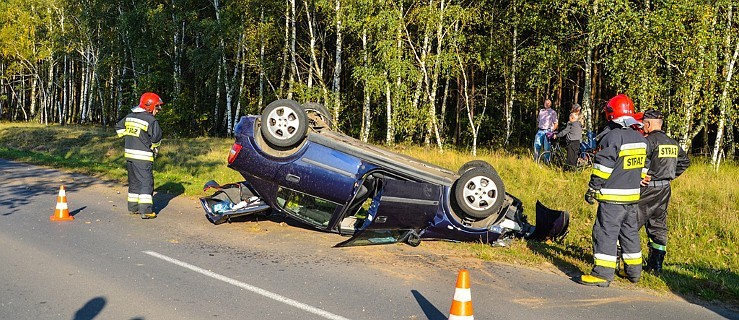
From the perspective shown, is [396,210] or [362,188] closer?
[396,210]

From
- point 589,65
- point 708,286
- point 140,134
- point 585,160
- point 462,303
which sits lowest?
point 708,286

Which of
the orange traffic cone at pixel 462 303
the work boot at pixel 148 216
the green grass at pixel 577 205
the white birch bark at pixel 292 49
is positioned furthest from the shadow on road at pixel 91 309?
the white birch bark at pixel 292 49

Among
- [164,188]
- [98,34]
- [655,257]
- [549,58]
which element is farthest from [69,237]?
[98,34]

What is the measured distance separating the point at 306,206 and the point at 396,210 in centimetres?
125

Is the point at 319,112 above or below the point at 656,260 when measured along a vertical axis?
above

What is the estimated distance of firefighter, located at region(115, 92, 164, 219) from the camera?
8891mm

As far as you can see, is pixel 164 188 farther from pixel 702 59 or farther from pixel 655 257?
pixel 702 59

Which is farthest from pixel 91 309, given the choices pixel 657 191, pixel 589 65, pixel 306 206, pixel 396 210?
pixel 589 65

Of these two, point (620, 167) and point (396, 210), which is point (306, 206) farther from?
point (620, 167)

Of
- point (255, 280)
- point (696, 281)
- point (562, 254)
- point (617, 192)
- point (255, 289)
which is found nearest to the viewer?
point (255, 289)

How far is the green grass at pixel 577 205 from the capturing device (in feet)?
22.0

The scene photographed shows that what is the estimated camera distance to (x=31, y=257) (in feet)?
21.0

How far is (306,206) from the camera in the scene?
307 inches

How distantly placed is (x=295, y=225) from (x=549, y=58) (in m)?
12.6
